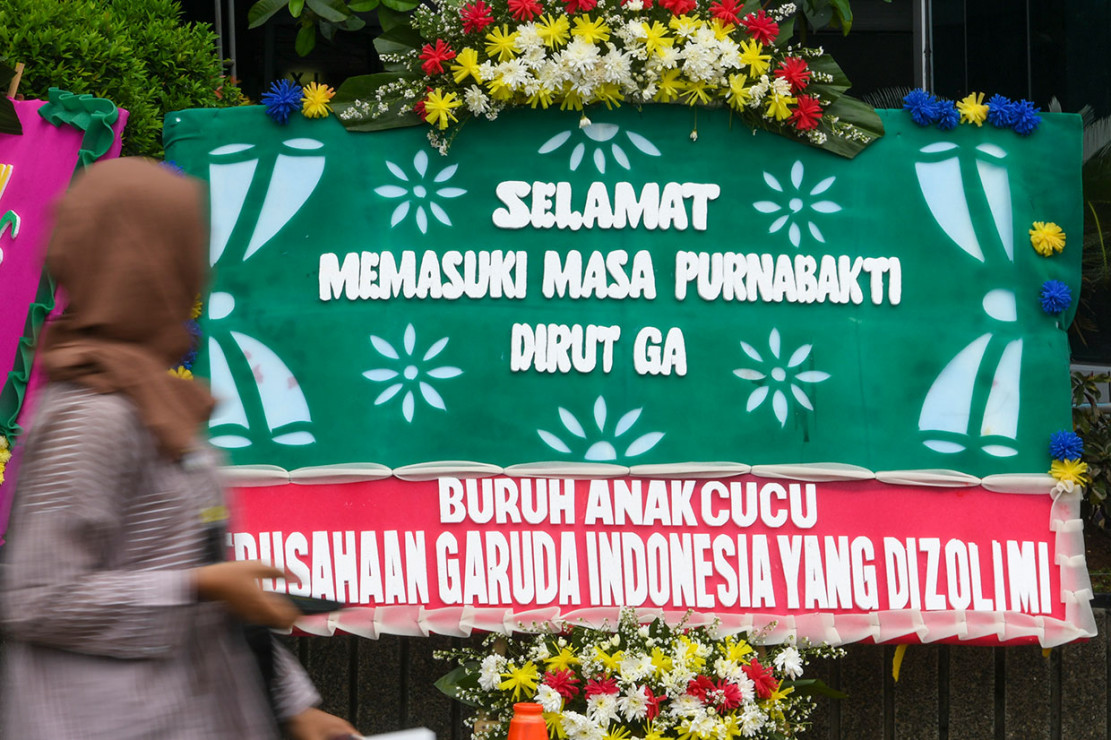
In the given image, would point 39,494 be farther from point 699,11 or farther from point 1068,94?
point 1068,94

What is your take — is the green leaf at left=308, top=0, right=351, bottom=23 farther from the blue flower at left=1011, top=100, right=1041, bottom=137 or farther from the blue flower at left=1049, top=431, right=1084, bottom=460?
the blue flower at left=1049, top=431, right=1084, bottom=460

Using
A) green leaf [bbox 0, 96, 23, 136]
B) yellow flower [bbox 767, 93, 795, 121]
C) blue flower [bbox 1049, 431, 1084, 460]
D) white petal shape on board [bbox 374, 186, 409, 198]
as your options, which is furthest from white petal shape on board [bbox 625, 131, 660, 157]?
green leaf [bbox 0, 96, 23, 136]

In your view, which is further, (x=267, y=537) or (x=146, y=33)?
(x=146, y=33)

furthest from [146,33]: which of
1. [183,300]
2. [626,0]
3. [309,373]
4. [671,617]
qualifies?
[183,300]

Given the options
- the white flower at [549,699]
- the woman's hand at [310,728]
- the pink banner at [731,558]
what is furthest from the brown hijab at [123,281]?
the pink banner at [731,558]

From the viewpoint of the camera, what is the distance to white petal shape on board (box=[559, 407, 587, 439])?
11.7ft

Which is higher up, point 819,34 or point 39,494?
point 819,34

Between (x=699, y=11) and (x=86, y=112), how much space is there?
6.37 ft

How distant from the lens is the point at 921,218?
11.8ft

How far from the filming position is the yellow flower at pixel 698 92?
3576 millimetres

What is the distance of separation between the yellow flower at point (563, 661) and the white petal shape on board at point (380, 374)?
96 centimetres

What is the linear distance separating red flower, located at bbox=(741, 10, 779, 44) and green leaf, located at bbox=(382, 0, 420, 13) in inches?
41.9

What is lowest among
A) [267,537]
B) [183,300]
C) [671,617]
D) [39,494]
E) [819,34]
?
[671,617]

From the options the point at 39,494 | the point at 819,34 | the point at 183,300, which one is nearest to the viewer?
the point at 39,494
